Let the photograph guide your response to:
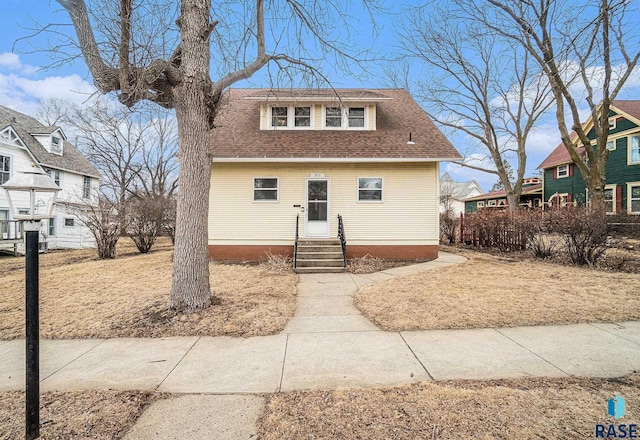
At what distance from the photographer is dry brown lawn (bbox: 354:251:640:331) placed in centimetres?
456

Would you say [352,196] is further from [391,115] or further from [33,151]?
[33,151]

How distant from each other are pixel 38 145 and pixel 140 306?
21.2 metres

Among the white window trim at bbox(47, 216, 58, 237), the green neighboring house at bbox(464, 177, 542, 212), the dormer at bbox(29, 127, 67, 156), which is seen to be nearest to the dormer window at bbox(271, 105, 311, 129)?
the green neighboring house at bbox(464, 177, 542, 212)

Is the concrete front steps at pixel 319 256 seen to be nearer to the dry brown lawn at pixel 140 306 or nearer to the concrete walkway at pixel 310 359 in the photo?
the dry brown lawn at pixel 140 306

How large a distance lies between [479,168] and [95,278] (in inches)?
865

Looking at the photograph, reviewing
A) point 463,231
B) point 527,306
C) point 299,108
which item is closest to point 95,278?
point 299,108

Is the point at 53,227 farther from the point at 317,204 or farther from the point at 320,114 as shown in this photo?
the point at 320,114

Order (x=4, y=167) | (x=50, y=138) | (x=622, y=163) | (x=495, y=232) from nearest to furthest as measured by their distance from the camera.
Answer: (x=495, y=232), (x=4, y=167), (x=622, y=163), (x=50, y=138)

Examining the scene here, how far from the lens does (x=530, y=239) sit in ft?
34.6

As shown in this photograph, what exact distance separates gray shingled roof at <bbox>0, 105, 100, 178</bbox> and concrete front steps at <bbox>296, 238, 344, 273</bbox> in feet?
59.0

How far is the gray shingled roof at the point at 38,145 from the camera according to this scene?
17.6 metres

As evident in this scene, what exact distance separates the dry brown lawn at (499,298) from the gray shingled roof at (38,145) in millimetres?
21462

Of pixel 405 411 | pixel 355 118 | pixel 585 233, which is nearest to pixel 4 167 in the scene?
pixel 355 118

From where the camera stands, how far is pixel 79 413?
2488 mm
